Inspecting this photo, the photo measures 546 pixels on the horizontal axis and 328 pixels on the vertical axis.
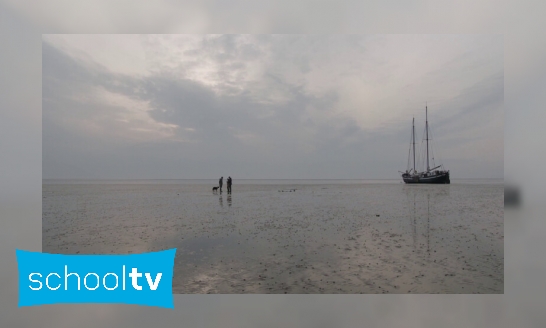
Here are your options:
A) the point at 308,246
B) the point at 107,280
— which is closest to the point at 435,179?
the point at 308,246

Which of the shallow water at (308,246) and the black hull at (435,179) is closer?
the shallow water at (308,246)

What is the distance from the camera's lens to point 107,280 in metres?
5.26

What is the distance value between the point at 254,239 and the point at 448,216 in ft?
27.3

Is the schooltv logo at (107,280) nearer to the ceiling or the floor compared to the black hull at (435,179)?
nearer to the floor

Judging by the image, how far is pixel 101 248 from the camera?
24.1 ft

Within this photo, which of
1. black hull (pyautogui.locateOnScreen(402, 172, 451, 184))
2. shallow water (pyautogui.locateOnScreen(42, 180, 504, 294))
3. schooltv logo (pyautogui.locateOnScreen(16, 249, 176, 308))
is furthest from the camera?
black hull (pyautogui.locateOnScreen(402, 172, 451, 184))

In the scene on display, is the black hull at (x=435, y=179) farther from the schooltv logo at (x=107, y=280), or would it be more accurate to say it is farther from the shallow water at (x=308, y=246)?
the schooltv logo at (x=107, y=280)

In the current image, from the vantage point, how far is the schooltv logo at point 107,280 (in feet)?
16.9

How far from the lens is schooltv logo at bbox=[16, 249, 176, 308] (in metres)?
5.15

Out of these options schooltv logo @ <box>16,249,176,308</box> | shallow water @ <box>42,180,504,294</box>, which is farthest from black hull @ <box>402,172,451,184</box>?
schooltv logo @ <box>16,249,176,308</box>

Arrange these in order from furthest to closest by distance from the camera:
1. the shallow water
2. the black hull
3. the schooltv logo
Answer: the black hull, the shallow water, the schooltv logo

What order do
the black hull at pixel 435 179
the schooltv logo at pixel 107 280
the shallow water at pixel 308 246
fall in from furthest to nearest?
the black hull at pixel 435 179 → the shallow water at pixel 308 246 → the schooltv logo at pixel 107 280

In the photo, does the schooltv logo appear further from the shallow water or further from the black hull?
the black hull

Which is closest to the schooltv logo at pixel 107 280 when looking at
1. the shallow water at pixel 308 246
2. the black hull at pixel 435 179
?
the shallow water at pixel 308 246
